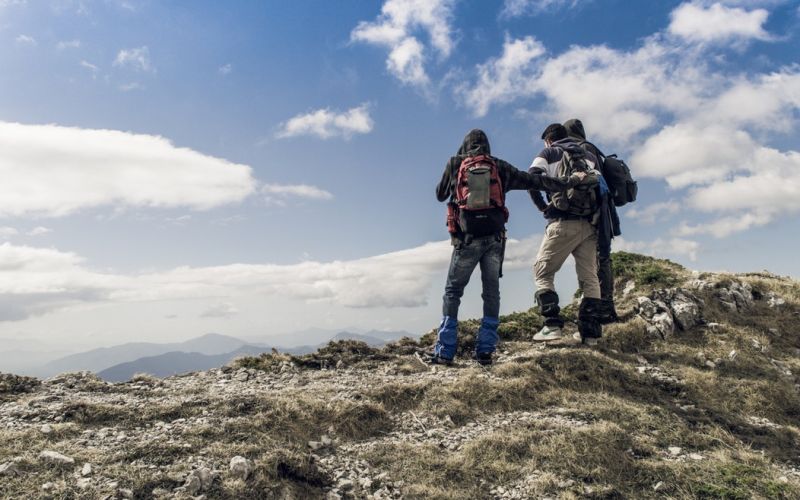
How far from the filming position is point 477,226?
8656mm

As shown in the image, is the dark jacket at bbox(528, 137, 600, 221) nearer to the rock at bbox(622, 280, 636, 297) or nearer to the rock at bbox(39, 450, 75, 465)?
the rock at bbox(622, 280, 636, 297)

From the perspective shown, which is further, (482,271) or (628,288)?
(628,288)

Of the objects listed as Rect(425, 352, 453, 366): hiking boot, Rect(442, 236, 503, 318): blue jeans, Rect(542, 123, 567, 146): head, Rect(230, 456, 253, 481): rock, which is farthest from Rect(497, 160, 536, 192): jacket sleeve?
Rect(230, 456, 253, 481): rock

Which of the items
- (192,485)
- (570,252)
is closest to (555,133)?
(570,252)

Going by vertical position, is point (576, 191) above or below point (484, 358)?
above

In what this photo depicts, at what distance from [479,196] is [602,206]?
9.56 ft

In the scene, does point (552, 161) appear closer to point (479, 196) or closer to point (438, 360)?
point (479, 196)

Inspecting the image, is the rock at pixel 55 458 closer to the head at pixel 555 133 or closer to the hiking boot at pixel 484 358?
the hiking boot at pixel 484 358

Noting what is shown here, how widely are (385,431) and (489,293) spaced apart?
3.40 m

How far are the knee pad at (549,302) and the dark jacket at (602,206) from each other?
5.20ft

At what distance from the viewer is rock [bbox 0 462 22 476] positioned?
484cm

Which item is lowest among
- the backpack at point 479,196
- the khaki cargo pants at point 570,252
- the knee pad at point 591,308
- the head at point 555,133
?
the knee pad at point 591,308

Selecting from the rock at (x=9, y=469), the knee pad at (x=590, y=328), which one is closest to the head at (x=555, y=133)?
the knee pad at (x=590, y=328)

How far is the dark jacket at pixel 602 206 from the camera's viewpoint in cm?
976
